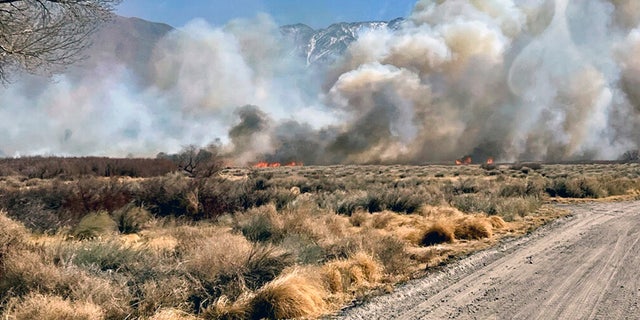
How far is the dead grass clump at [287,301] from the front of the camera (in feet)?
22.6

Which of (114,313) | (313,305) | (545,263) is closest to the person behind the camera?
(114,313)

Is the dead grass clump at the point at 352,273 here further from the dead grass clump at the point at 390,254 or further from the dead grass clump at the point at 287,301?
the dead grass clump at the point at 287,301

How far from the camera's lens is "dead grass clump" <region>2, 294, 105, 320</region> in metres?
5.59

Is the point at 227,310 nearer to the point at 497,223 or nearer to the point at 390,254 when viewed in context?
the point at 390,254

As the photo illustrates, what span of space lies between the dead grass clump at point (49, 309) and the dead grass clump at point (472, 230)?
34.0ft

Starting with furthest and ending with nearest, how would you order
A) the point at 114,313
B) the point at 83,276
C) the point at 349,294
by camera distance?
the point at 349,294
the point at 83,276
the point at 114,313

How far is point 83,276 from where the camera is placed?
6719 mm

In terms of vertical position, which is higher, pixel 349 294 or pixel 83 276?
pixel 83 276

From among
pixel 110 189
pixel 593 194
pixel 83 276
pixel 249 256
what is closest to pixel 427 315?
pixel 249 256

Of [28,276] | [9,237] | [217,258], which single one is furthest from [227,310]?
[9,237]

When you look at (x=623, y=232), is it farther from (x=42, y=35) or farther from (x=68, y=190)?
(x=68, y=190)

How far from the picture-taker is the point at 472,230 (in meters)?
14.2

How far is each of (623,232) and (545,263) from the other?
620 cm

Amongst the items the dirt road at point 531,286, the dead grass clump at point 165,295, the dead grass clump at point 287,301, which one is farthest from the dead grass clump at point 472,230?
the dead grass clump at point 165,295
